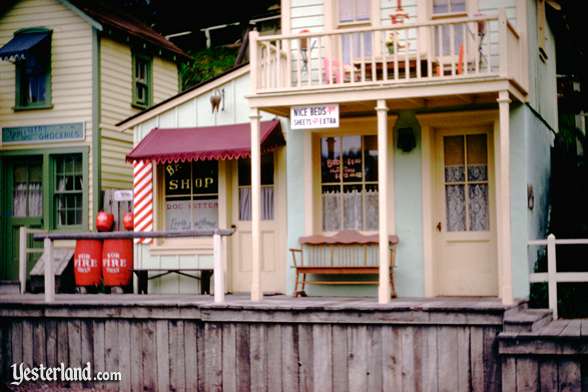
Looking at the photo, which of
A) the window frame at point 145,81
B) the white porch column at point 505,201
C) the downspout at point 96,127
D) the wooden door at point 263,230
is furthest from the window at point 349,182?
the window frame at point 145,81

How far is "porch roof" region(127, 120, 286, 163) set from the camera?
14438 mm

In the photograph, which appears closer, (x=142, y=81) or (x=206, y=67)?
(x=142, y=81)

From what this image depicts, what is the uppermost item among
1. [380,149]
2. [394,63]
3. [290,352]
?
[394,63]

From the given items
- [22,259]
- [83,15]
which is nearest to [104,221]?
[22,259]

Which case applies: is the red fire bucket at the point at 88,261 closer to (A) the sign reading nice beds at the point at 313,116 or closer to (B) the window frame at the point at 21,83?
(B) the window frame at the point at 21,83

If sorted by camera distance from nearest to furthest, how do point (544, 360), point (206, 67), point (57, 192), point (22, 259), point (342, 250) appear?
point (544, 360) < point (342, 250) < point (22, 259) < point (57, 192) < point (206, 67)

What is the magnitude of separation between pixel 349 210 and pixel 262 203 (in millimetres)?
1575

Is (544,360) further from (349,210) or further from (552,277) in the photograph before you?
(349,210)

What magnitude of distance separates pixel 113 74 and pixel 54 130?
1593mm

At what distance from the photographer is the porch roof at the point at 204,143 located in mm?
14438

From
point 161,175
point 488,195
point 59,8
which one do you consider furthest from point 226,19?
point 488,195

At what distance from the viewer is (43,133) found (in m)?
18.3

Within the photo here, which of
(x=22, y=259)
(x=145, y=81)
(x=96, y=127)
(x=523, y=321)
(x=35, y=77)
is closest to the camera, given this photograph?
(x=523, y=321)

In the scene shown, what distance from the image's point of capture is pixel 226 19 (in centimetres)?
3228
